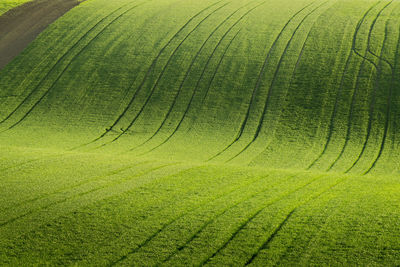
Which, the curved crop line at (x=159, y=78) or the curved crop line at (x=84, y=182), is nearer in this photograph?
the curved crop line at (x=84, y=182)

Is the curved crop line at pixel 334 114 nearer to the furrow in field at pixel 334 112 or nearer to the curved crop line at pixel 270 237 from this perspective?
the furrow in field at pixel 334 112

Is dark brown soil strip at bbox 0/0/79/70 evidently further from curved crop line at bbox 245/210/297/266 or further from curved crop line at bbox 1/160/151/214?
curved crop line at bbox 245/210/297/266

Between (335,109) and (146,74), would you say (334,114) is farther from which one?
(146,74)

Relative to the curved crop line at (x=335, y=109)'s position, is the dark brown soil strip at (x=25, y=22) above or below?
above

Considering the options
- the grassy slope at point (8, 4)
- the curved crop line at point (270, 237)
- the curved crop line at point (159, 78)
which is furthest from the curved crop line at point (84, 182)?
the grassy slope at point (8, 4)

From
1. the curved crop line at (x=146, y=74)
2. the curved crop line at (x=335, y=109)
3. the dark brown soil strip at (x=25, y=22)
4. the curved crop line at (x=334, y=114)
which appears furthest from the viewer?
the dark brown soil strip at (x=25, y=22)

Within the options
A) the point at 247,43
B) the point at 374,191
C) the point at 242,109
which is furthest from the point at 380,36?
the point at 374,191

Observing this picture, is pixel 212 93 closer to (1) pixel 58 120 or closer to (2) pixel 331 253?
(1) pixel 58 120

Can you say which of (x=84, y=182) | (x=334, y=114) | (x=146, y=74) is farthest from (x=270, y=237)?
(x=146, y=74)

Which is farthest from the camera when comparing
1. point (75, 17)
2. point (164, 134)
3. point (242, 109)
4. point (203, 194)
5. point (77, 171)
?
point (75, 17)
